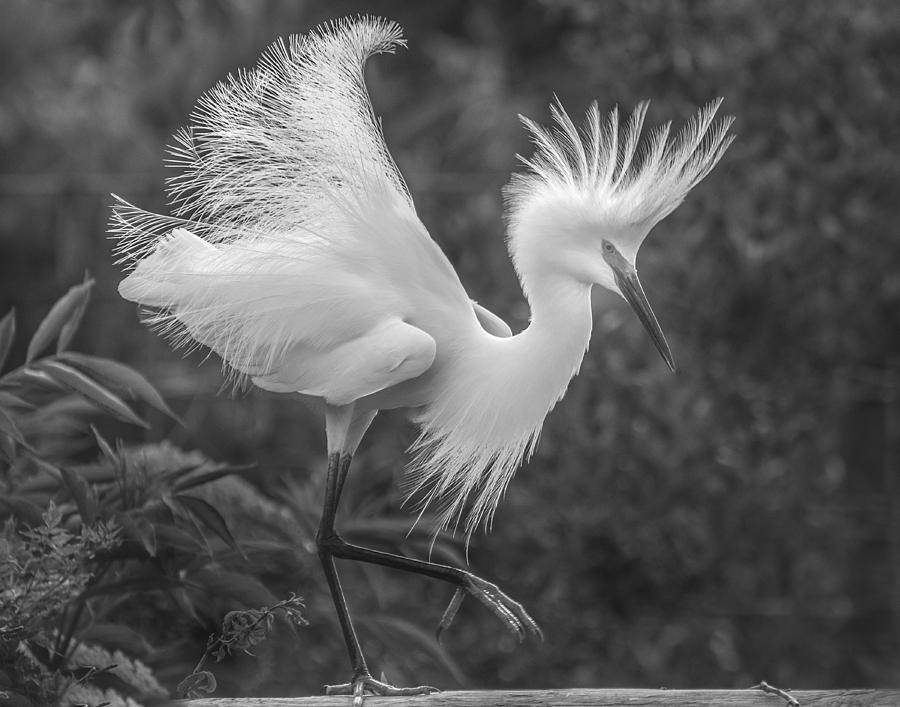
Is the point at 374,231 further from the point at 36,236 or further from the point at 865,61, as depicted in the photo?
the point at 36,236

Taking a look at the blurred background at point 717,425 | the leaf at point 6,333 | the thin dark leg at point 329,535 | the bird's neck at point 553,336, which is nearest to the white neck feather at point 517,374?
the bird's neck at point 553,336

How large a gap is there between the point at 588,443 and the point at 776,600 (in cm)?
98

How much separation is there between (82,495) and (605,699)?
109 cm

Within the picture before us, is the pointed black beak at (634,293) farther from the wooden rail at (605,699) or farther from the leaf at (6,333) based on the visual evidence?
the leaf at (6,333)

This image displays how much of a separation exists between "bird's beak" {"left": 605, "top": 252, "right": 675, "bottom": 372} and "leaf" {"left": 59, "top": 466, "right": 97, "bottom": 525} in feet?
3.63

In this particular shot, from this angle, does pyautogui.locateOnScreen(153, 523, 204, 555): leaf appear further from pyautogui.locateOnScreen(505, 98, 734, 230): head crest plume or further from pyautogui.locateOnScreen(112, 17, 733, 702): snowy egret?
pyautogui.locateOnScreen(505, 98, 734, 230): head crest plume

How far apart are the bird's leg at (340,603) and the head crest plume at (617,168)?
0.61 metres

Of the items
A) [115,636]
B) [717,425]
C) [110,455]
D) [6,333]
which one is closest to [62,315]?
[6,333]

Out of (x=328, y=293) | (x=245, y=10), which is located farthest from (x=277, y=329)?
(x=245, y=10)

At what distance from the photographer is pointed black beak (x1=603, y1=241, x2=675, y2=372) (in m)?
2.42

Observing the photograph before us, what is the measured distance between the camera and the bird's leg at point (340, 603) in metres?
2.38

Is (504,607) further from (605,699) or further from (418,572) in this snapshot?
(605,699)

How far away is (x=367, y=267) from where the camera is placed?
2.52m

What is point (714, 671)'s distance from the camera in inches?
178
